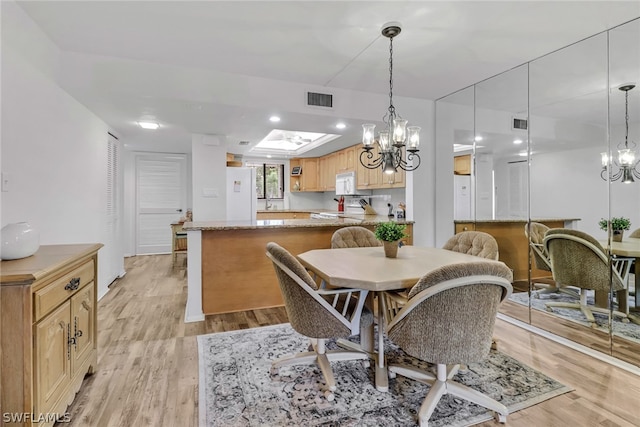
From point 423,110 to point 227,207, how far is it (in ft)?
10.0

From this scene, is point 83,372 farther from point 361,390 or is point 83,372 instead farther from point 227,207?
point 227,207

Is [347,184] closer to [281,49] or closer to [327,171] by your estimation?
[327,171]

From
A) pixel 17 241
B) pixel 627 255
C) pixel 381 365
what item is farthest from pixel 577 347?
pixel 17 241

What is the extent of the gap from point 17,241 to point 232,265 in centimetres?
193

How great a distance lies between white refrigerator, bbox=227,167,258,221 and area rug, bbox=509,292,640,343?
368 centimetres

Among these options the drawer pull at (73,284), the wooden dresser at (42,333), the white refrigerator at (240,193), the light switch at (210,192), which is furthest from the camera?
the white refrigerator at (240,193)

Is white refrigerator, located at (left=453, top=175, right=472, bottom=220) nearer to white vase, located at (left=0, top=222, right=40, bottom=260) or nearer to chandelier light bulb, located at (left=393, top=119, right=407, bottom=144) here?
chandelier light bulb, located at (left=393, top=119, right=407, bottom=144)

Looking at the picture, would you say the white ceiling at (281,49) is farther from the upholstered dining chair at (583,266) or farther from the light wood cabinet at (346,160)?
the light wood cabinet at (346,160)

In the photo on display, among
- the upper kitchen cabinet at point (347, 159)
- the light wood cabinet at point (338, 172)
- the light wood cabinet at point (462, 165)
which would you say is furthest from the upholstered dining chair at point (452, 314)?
the upper kitchen cabinet at point (347, 159)

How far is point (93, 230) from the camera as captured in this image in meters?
3.50

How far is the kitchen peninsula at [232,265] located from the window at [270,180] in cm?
435

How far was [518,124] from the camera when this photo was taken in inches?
126

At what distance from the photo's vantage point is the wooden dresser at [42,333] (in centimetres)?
121

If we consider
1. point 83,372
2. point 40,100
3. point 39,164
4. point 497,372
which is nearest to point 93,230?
point 39,164
